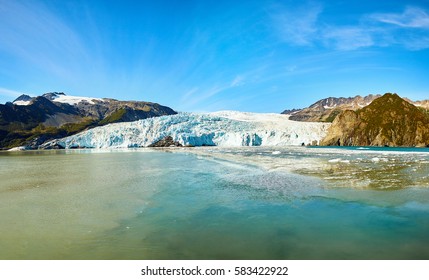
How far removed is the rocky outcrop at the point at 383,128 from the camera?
232 ft

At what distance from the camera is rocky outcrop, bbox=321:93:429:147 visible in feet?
232

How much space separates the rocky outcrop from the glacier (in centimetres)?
483

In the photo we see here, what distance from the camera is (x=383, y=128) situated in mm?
73875

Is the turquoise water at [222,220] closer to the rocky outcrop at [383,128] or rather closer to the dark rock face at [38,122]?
the rocky outcrop at [383,128]

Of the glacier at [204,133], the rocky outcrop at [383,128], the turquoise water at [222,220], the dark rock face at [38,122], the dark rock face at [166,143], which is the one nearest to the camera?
the turquoise water at [222,220]

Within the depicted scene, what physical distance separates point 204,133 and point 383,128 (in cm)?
4556

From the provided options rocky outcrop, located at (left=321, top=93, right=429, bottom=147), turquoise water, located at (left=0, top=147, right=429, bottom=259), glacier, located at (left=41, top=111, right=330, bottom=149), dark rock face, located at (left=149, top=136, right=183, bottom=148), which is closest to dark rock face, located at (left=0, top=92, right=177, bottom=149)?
glacier, located at (left=41, top=111, right=330, bottom=149)

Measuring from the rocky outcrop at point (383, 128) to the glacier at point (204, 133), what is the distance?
190 inches

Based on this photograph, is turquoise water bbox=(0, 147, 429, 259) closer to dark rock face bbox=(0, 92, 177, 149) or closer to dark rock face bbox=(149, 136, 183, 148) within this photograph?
dark rock face bbox=(149, 136, 183, 148)

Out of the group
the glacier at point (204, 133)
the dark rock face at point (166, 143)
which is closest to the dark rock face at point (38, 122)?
the glacier at point (204, 133)

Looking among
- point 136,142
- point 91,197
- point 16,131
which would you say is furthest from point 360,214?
point 16,131

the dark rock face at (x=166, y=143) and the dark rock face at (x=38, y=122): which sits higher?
the dark rock face at (x=38, y=122)
